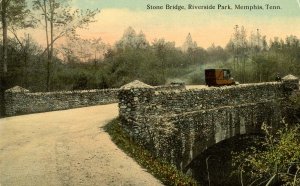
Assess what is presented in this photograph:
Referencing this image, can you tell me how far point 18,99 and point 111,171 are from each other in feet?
40.6

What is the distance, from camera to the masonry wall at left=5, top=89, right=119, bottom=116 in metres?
22.4

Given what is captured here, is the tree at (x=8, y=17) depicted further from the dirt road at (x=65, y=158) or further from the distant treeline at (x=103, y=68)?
the dirt road at (x=65, y=158)

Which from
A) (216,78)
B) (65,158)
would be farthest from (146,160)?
(216,78)

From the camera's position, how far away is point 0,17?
92.9 ft

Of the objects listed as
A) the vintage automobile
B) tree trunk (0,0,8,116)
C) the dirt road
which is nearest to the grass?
the dirt road

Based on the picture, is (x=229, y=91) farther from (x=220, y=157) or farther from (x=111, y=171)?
(x=111, y=171)

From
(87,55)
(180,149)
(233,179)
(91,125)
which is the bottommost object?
(233,179)

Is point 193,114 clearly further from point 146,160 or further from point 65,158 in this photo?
point 65,158

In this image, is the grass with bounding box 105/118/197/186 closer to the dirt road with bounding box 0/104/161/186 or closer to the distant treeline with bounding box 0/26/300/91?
the dirt road with bounding box 0/104/161/186

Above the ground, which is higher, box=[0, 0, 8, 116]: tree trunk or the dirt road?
box=[0, 0, 8, 116]: tree trunk

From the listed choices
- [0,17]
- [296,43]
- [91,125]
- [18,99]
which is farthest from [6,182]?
[296,43]

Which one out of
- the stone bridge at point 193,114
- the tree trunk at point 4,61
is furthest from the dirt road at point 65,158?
the tree trunk at point 4,61

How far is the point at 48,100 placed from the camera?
23.2 metres

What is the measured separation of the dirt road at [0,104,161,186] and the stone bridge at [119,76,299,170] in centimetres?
150
